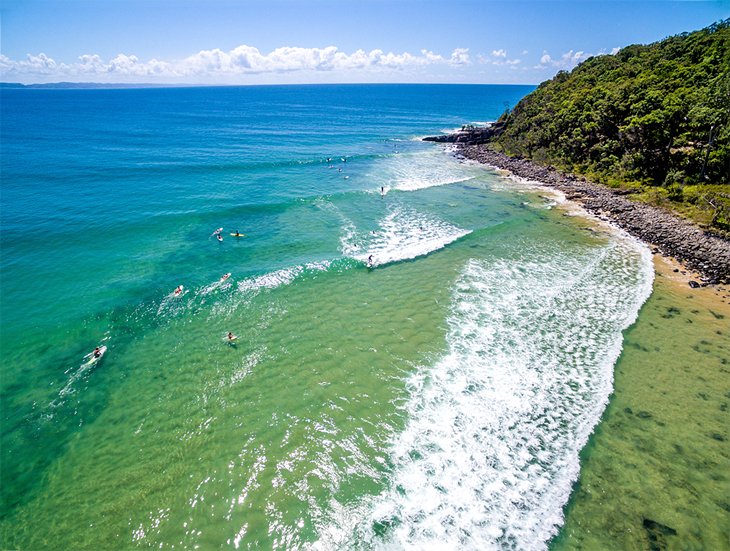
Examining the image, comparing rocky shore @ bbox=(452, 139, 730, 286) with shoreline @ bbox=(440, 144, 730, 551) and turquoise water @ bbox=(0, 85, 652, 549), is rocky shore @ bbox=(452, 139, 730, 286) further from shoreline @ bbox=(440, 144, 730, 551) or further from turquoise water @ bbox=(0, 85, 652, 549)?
turquoise water @ bbox=(0, 85, 652, 549)

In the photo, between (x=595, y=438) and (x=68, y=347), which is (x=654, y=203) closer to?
(x=595, y=438)

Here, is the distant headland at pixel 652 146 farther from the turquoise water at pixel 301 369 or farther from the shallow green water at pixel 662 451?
the shallow green water at pixel 662 451

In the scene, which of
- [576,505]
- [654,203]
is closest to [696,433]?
[576,505]

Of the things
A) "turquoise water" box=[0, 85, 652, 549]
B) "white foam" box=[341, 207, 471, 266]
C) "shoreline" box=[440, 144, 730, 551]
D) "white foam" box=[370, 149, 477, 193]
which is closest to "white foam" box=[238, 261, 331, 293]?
"turquoise water" box=[0, 85, 652, 549]

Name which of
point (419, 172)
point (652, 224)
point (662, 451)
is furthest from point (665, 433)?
point (419, 172)

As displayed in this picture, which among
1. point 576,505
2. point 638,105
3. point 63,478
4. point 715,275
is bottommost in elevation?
point 63,478

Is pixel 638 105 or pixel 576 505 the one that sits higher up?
pixel 638 105

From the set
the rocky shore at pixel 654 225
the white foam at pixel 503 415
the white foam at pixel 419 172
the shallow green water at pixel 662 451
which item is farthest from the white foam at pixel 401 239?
the shallow green water at pixel 662 451
